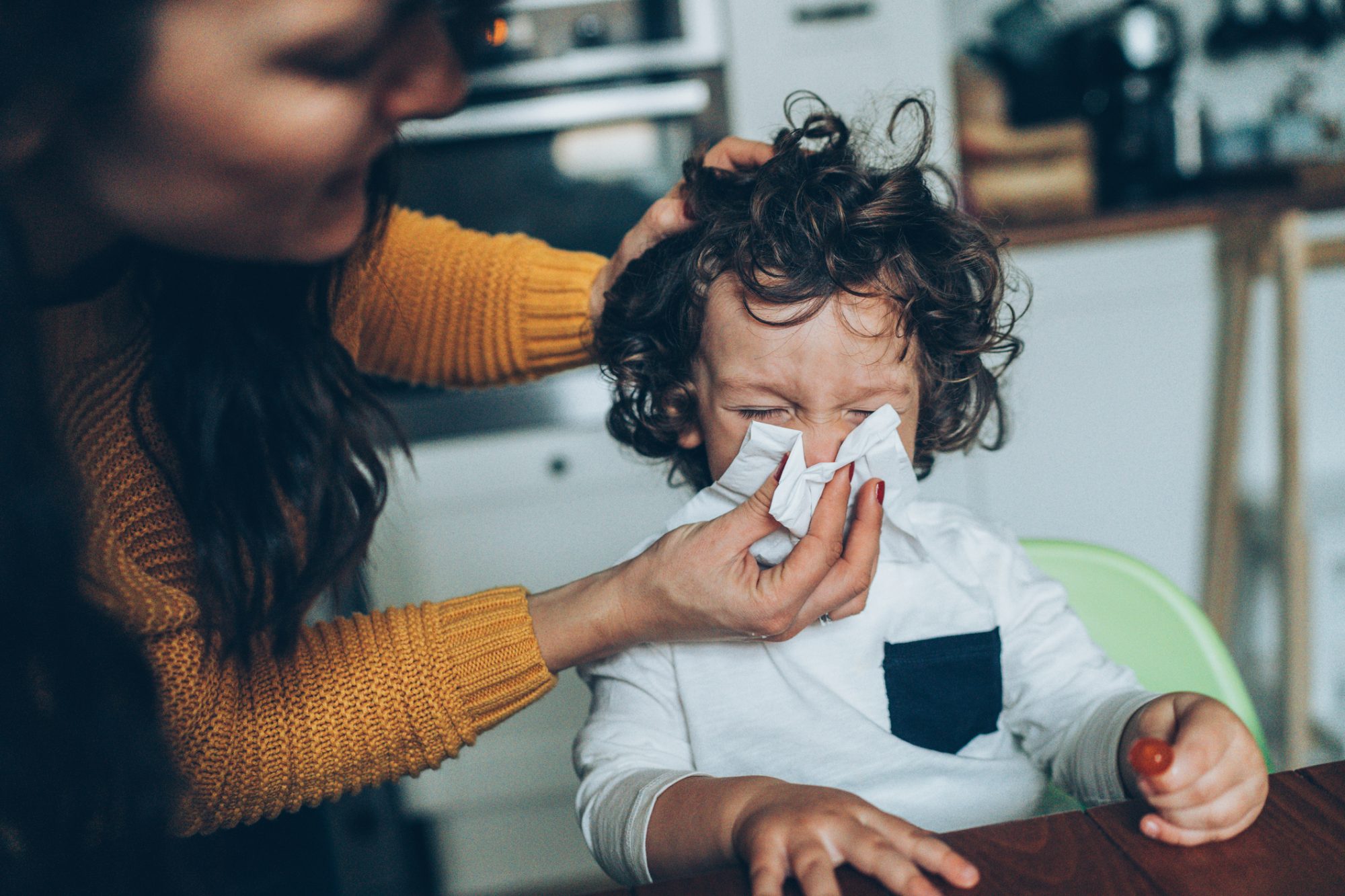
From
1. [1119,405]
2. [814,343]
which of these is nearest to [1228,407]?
[1119,405]

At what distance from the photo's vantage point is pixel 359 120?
452 mm

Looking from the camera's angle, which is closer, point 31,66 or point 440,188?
point 31,66

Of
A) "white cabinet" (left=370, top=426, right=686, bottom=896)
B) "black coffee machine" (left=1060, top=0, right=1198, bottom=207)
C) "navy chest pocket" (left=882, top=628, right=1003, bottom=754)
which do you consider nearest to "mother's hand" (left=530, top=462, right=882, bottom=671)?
"navy chest pocket" (left=882, top=628, right=1003, bottom=754)

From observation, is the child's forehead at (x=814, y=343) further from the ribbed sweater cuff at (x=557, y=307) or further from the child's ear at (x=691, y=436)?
the ribbed sweater cuff at (x=557, y=307)

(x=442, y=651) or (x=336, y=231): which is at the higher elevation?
(x=336, y=231)

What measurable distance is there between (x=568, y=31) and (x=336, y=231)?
1354mm

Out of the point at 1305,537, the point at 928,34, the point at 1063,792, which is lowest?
the point at 1305,537

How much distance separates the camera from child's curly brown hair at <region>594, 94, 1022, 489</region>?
2.62 feet

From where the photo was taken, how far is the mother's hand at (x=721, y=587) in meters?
0.71

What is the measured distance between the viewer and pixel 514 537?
1735 mm

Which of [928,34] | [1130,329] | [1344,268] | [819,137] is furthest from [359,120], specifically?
[1344,268]

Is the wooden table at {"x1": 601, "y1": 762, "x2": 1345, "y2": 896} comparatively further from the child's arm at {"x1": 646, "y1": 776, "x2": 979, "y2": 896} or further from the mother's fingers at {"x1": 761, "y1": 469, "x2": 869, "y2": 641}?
the mother's fingers at {"x1": 761, "y1": 469, "x2": 869, "y2": 641}

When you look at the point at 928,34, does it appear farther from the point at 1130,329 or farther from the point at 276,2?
the point at 276,2

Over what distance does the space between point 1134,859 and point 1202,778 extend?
0.09m
